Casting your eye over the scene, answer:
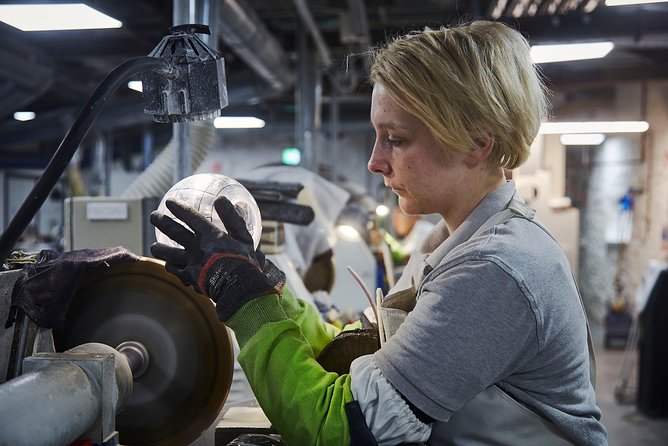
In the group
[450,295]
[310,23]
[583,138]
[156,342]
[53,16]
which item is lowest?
[156,342]

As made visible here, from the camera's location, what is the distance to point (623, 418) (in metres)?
4.77

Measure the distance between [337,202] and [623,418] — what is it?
304 cm

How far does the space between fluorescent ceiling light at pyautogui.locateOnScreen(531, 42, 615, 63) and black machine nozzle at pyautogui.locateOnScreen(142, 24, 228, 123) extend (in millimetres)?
3871

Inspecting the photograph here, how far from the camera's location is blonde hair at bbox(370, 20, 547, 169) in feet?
3.69

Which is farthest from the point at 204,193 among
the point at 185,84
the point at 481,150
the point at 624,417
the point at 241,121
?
the point at 241,121

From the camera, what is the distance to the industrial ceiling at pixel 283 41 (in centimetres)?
446

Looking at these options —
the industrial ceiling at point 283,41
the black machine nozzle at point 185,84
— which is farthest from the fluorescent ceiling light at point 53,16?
the black machine nozzle at point 185,84

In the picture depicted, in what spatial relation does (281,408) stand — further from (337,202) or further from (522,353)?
(337,202)

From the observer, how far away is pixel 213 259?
3.60 feet

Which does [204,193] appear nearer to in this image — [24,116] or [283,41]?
[283,41]

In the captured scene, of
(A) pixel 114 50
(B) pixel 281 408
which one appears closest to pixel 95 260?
(B) pixel 281 408

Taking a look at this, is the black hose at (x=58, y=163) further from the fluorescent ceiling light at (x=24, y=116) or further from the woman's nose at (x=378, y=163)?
the fluorescent ceiling light at (x=24, y=116)

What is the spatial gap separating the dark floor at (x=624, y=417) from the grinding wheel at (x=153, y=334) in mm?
3814

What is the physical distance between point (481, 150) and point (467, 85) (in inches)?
5.2
